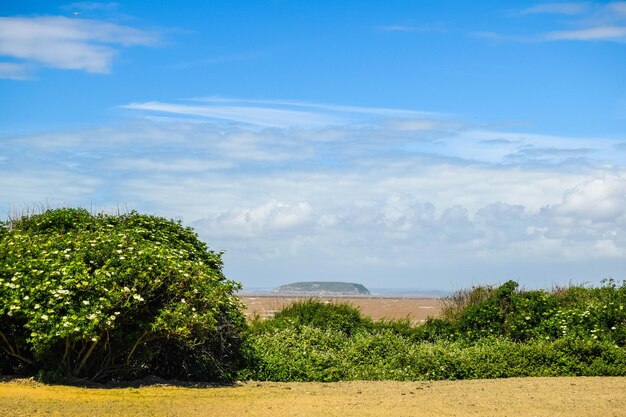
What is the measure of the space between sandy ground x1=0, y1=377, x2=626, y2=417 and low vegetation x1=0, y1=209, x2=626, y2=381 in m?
0.73

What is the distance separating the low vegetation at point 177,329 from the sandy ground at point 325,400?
2.40 feet

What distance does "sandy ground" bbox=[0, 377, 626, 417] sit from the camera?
36.3 feet

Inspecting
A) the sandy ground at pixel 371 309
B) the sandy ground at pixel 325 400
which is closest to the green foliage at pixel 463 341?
the sandy ground at pixel 325 400

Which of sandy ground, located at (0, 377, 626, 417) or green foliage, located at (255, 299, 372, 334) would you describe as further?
green foliage, located at (255, 299, 372, 334)

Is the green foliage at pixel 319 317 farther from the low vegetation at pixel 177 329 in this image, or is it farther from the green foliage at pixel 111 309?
the green foliage at pixel 111 309

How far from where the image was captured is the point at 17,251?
13391 millimetres

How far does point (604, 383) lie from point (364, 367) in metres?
4.41

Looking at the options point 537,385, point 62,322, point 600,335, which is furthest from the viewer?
point 600,335

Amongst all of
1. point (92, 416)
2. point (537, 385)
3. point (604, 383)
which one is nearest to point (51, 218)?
point (92, 416)

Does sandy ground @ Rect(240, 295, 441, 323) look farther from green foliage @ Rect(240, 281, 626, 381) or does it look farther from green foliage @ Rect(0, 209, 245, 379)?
green foliage @ Rect(0, 209, 245, 379)

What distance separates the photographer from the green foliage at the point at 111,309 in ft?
40.0

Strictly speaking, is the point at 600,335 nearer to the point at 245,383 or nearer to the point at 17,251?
the point at 245,383

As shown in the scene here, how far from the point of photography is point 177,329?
40.7ft

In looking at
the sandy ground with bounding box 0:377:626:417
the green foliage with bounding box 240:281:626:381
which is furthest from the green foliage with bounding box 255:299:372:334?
the sandy ground with bounding box 0:377:626:417
